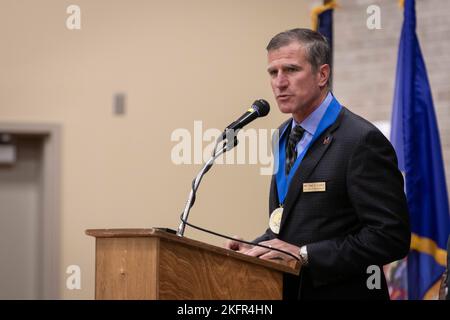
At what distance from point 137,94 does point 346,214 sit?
145 inches

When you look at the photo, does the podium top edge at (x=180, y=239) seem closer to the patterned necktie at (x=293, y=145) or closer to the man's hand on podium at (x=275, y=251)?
the man's hand on podium at (x=275, y=251)

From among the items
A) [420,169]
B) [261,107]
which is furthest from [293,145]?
[420,169]

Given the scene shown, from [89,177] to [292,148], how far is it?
3.38 meters

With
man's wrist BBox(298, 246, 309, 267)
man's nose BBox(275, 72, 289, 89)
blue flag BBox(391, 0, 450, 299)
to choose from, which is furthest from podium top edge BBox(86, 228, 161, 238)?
blue flag BBox(391, 0, 450, 299)

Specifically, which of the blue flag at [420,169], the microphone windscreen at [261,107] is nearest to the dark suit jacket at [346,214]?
the microphone windscreen at [261,107]

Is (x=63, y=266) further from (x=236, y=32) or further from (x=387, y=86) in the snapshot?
(x=387, y=86)

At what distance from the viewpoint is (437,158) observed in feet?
14.3

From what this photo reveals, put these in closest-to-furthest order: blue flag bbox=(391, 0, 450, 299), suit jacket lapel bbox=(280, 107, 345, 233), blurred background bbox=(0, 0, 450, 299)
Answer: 1. suit jacket lapel bbox=(280, 107, 345, 233)
2. blue flag bbox=(391, 0, 450, 299)
3. blurred background bbox=(0, 0, 450, 299)

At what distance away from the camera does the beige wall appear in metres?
5.78

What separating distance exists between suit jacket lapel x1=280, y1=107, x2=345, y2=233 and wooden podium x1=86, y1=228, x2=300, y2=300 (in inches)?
11.4

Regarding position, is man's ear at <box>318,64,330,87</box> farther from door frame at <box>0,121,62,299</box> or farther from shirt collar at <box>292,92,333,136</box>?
door frame at <box>0,121,62,299</box>

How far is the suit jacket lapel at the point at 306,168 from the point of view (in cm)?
250

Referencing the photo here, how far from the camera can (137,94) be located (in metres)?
5.94
